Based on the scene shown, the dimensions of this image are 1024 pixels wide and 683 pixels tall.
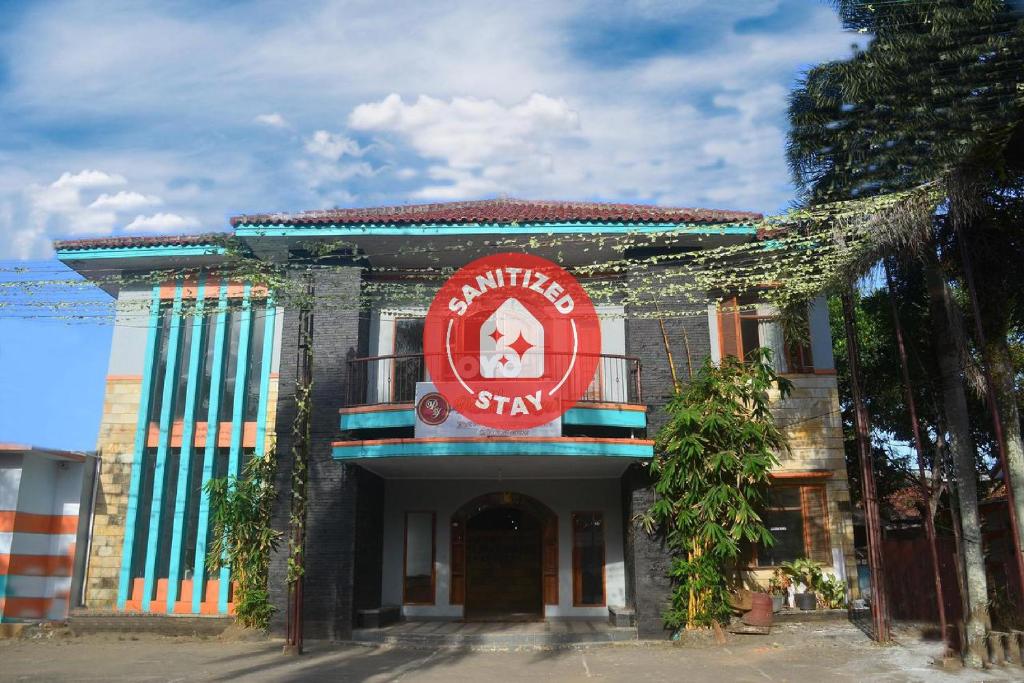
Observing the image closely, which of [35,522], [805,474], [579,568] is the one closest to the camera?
[35,522]

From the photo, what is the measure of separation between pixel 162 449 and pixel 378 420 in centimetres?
434

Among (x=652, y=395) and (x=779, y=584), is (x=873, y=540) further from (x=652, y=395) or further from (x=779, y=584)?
(x=652, y=395)

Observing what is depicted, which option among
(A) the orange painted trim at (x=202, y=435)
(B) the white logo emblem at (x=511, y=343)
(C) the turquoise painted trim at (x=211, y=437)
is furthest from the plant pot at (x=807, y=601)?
(C) the turquoise painted trim at (x=211, y=437)

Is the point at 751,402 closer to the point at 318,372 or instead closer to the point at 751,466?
the point at 751,466

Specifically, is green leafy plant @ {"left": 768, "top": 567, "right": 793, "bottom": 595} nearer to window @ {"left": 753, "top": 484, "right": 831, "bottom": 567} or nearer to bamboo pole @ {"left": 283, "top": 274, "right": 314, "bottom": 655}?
window @ {"left": 753, "top": 484, "right": 831, "bottom": 567}

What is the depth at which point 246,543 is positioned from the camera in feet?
42.8

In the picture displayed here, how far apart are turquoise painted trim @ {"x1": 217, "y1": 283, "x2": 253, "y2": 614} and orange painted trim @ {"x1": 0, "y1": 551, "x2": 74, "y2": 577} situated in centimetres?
260

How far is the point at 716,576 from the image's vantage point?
1211 cm

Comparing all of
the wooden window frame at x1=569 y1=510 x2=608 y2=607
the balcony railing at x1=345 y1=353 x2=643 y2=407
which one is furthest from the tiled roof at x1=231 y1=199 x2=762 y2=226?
the wooden window frame at x1=569 y1=510 x2=608 y2=607

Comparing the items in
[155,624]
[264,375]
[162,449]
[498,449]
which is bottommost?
[155,624]

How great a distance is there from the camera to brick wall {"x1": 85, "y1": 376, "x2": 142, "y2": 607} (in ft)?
45.5

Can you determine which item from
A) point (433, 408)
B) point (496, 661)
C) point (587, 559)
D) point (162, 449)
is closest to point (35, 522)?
point (162, 449)

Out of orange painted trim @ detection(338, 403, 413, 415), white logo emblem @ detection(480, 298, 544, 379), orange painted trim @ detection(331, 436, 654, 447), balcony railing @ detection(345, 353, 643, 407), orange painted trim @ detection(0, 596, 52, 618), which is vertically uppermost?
white logo emblem @ detection(480, 298, 544, 379)

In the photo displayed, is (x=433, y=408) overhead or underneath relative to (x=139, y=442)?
overhead
